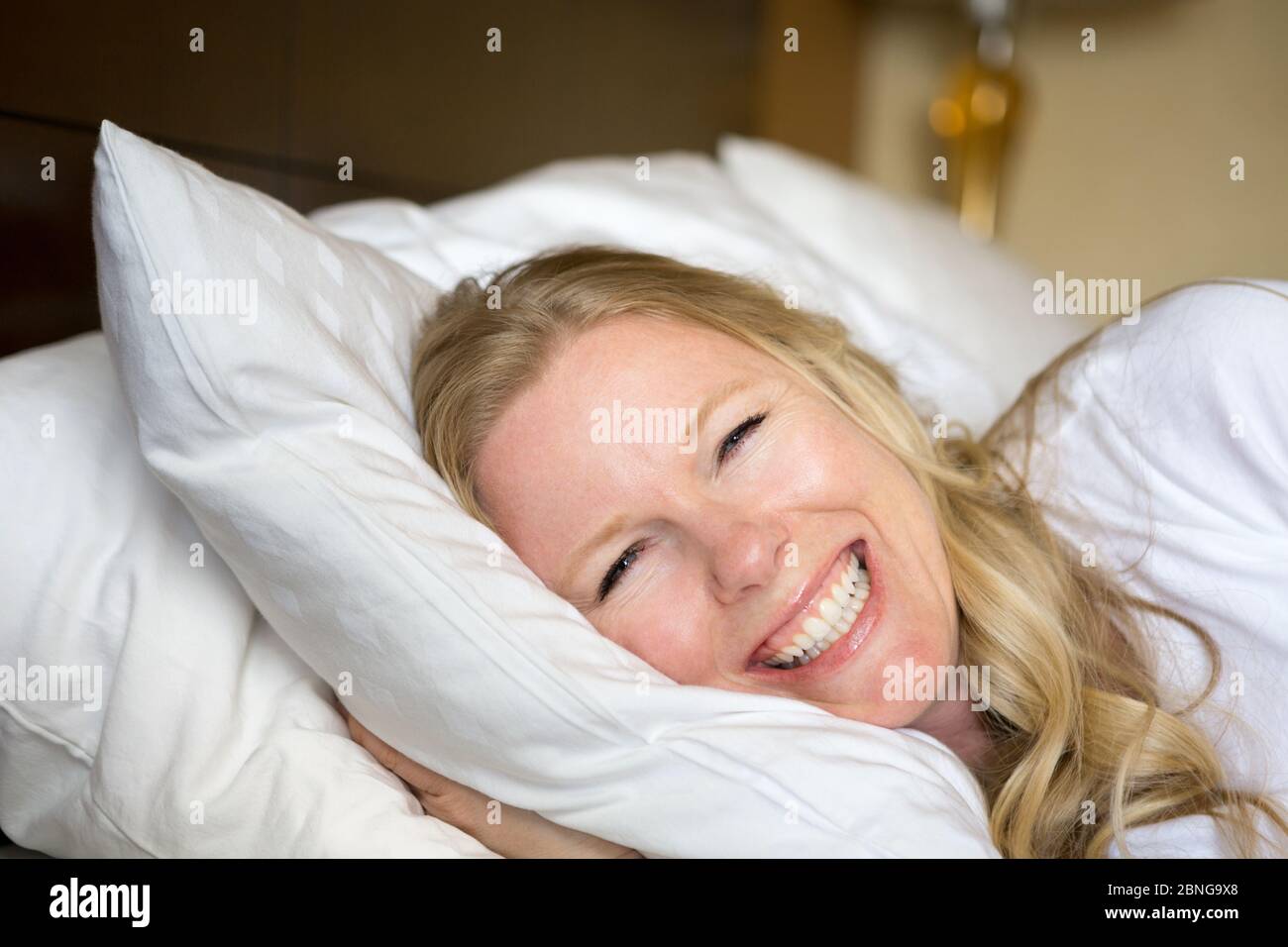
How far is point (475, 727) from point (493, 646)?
0.06 m

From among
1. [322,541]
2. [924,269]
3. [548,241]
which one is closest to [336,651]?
[322,541]

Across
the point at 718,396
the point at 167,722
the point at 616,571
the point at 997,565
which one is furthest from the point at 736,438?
the point at 167,722

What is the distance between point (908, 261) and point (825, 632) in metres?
0.83

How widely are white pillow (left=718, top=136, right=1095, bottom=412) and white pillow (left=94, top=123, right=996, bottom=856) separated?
837mm

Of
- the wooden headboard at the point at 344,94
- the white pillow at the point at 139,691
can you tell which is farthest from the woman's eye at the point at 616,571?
the wooden headboard at the point at 344,94

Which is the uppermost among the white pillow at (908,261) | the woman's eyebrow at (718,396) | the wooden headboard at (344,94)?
the wooden headboard at (344,94)

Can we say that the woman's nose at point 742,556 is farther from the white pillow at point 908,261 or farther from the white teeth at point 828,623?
the white pillow at point 908,261

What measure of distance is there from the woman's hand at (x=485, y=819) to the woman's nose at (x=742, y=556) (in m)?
0.20

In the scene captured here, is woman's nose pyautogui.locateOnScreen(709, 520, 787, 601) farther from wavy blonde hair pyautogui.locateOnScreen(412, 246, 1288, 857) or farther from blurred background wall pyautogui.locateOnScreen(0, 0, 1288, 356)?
blurred background wall pyautogui.locateOnScreen(0, 0, 1288, 356)

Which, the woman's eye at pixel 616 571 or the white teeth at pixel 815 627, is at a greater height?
the woman's eye at pixel 616 571

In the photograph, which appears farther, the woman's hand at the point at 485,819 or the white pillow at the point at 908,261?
the white pillow at the point at 908,261

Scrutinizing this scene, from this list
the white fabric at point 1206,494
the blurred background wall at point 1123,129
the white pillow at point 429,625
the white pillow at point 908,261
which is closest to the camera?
the white pillow at point 429,625

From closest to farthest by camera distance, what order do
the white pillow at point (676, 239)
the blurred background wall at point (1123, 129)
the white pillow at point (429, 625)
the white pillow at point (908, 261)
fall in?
the white pillow at point (429, 625)
the white pillow at point (676, 239)
the white pillow at point (908, 261)
the blurred background wall at point (1123, 129)

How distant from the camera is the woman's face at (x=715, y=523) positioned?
2.84ft
